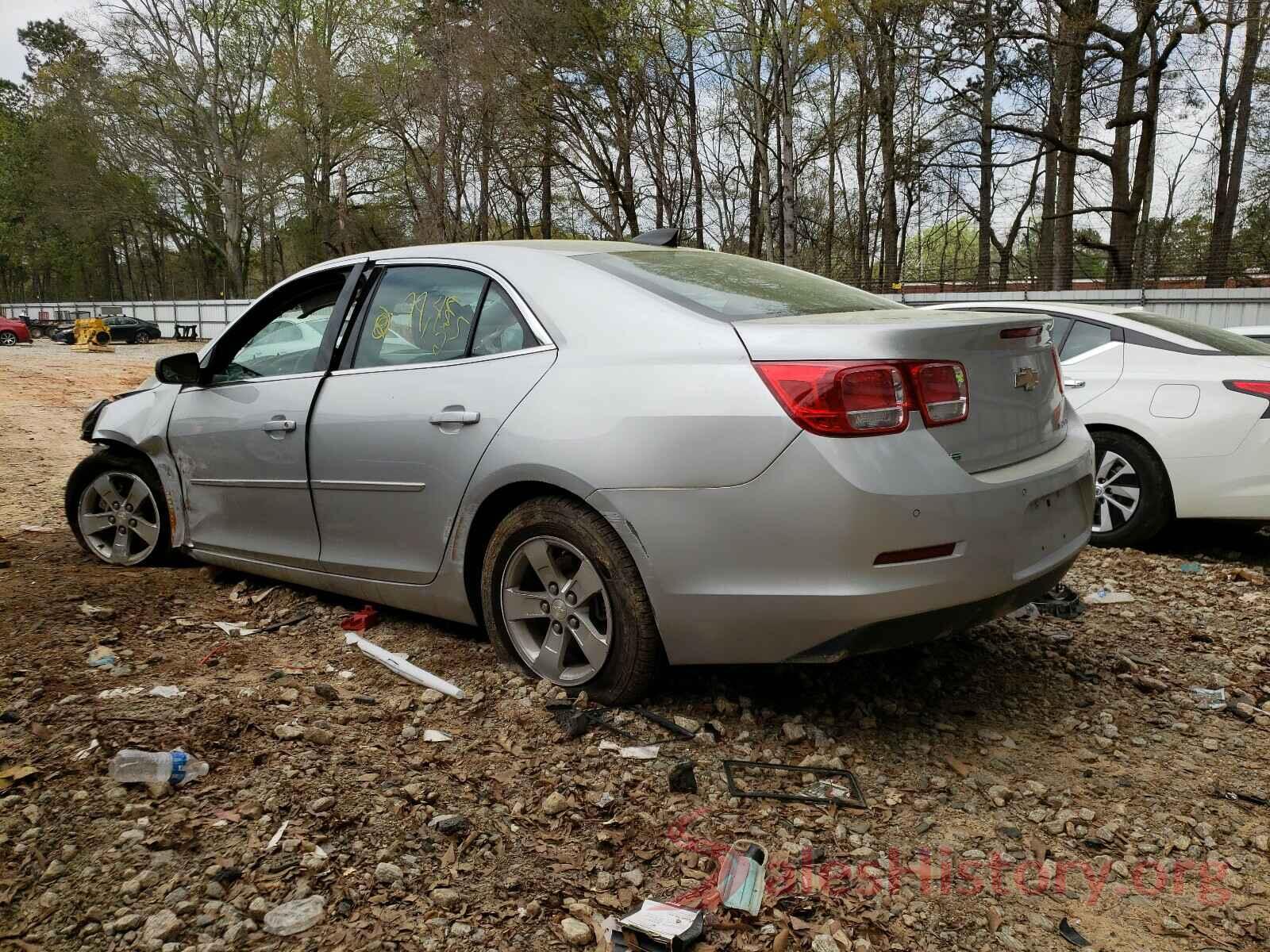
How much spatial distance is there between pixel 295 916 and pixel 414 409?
1.80 m

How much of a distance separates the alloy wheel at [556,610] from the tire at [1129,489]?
358 centimetres

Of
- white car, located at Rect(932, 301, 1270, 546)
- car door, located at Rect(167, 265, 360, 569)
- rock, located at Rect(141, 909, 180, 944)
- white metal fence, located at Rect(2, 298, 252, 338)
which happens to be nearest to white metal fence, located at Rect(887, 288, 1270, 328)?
white car, located at Rect(932, 301, 1270, 546)

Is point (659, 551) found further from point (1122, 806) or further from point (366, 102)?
point (366, 102)

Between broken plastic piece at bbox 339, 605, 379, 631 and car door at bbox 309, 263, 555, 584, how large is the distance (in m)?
0.28

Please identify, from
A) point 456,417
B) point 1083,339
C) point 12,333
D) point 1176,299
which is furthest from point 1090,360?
point 12,333

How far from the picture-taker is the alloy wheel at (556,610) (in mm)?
3152

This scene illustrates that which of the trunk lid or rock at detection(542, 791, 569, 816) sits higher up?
the trunk lid

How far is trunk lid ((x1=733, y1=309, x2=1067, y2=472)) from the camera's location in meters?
2.72

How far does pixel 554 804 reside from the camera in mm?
2695

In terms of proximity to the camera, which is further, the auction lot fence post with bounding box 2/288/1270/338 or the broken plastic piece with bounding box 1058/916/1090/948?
the auction lot fence post with bounding box 2/288/1270/338

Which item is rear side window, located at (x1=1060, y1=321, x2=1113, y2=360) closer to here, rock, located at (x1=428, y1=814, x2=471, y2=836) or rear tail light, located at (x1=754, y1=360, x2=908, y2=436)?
rear tail light, located at (x1=754, y1=360, x2=908, y2=436)

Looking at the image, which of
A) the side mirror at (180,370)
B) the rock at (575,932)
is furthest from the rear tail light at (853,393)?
the side mirror at (180,370)

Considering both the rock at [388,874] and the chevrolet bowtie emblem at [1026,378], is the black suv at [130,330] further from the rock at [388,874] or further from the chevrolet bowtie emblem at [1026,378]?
the chevrolet bowtie emblem at [1026,378]

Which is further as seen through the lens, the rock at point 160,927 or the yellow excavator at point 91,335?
the yellow excavator at point 91,335
